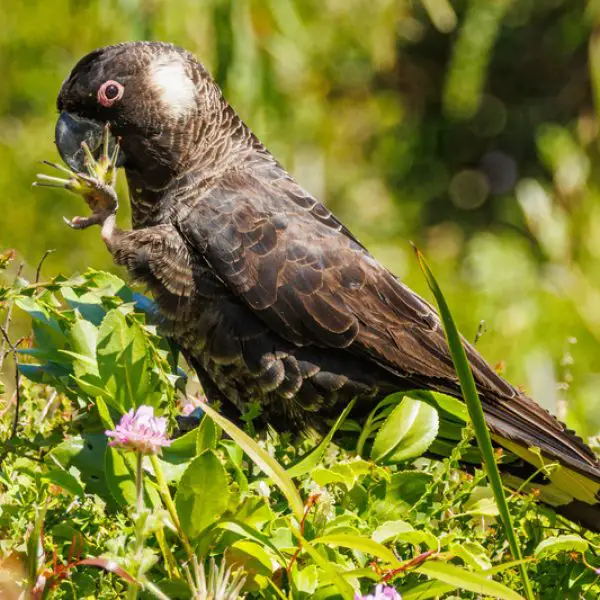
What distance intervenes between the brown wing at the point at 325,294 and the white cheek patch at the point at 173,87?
0.32 meters

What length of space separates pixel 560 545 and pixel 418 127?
705 centimetres

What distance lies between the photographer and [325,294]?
8.29ft

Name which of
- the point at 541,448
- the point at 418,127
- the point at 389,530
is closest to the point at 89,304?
the point at 389,530

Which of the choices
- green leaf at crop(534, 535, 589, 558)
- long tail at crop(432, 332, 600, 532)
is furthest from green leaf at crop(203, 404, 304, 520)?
long tail at crop(432, 332, 600, 532)

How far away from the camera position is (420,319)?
2.61m

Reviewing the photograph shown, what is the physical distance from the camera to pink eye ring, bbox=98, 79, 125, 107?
2797mm

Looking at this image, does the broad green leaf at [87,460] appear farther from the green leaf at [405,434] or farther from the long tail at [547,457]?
the long tail at [547,457]

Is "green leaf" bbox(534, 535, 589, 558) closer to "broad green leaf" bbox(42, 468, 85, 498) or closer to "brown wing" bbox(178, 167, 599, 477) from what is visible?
"brown wing" bbox(178, 167, 599, 477)

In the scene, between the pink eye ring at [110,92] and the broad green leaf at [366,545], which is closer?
the broad green leaf at [366,545]

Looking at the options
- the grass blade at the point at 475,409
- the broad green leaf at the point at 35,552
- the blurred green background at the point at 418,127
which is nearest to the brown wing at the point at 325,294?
the grass blade at the point at 475,409

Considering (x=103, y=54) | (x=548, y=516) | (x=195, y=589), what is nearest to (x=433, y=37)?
(x=103, y=54)

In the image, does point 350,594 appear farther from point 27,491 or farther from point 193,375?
point 193,375

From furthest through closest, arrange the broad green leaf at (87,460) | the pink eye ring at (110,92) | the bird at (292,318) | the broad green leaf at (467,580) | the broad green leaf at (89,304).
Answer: the pink eye ring at (110,92), the bird at (292,318), the broad green leaf at (89,304), the broad green leaf at (87,460), the broad green leaf at (467,580)

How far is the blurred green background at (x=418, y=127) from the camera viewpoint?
17.6 ft
